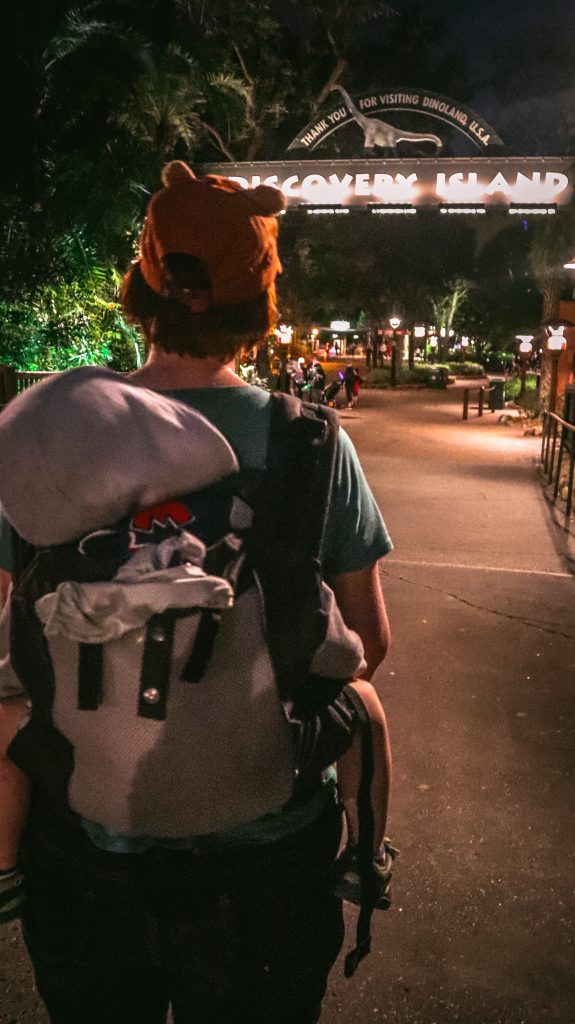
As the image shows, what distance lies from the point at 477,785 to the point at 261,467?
9.78 feet

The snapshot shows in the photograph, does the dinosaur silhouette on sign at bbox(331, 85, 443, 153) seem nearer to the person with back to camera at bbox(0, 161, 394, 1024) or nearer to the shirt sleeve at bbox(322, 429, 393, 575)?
the person with back to camera at bbox(0, 161, 394, 1024)

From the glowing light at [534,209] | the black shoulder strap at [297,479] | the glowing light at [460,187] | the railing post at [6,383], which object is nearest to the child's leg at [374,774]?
the black shoulder strap at [297,479]

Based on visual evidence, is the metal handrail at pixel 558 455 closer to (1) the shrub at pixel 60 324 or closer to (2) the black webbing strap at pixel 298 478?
(1) the shrub at pixel 60 324

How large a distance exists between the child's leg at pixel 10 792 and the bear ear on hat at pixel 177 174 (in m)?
0.91

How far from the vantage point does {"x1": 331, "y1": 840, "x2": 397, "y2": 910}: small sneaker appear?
156cm

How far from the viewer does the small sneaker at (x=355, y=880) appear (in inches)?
61.3

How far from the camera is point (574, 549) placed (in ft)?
27.3

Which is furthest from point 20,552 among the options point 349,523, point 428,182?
point 428,182

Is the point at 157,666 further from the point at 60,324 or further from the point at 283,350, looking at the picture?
the point at 283,350

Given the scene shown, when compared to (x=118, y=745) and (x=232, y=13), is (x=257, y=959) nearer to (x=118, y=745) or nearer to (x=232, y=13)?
(x=118, y=745)

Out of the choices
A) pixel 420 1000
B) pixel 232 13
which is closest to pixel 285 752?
pixel 420 1000

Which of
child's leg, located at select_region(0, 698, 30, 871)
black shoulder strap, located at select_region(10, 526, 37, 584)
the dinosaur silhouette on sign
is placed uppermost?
the dinosaur silhouette on sign

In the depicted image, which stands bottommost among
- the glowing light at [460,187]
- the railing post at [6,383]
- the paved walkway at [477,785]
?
the paved walkway at [477,785]

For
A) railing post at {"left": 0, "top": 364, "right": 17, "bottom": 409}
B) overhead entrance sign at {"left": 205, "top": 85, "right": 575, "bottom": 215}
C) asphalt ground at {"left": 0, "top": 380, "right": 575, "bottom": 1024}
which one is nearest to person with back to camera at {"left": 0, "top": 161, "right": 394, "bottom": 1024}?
asphalt ground at {"left": 0, "top": 380, "right": 575, "bottom": 1024}
